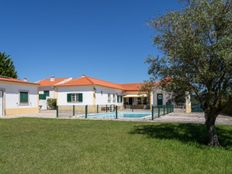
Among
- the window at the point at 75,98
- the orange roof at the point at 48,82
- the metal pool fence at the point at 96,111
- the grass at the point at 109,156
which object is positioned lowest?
the grass at the point at 109,156

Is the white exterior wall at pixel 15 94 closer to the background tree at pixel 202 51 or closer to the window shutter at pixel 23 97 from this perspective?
the window shutter at pixel 23 97

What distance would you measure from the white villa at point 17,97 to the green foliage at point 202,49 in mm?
23465

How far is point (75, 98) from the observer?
4481 cm

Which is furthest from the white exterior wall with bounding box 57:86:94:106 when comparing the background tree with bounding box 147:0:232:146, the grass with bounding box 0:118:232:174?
the background tree with bounding box 147:0:232:146

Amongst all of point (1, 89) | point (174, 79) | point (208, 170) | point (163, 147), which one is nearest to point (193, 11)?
point (174, 79)

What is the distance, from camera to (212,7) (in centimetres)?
1136

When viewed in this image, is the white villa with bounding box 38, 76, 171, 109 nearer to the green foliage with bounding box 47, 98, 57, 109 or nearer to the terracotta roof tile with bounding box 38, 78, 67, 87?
the green foliage with bounding box 47, 98, 57, 109

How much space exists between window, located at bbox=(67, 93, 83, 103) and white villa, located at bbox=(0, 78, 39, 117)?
7981 millimetres

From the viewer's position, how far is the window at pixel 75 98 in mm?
44406

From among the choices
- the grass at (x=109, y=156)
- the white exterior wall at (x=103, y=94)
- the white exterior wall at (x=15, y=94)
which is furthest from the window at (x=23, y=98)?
the grass at (x=109, y=156)

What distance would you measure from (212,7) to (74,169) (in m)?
7.99

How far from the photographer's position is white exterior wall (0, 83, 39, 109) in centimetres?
3148

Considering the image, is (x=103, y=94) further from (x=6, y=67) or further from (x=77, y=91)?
(x=6, y=67)

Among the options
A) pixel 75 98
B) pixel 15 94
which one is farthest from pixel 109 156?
pixel 75 98
